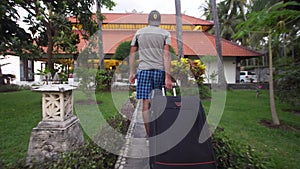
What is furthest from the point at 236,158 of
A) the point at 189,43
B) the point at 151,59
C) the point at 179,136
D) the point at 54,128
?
the point at 189,43

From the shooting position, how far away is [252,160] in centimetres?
177

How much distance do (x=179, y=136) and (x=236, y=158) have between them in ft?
2.42

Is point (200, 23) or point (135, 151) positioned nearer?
point (135, 151)

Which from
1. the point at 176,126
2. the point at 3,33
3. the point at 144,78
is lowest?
the point at 176,126

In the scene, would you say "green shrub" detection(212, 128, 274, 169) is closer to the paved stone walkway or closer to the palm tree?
the paved stone walkway

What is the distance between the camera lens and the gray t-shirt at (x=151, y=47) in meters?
2.33

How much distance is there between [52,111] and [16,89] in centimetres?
1090

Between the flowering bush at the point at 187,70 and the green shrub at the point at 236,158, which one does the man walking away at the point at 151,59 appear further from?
the flowering bush at the point at 187,70


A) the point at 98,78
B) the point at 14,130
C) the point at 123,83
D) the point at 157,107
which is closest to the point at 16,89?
the point at 123,83

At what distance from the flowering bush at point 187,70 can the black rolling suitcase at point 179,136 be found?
5163 millimetres

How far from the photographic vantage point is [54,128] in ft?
6.64

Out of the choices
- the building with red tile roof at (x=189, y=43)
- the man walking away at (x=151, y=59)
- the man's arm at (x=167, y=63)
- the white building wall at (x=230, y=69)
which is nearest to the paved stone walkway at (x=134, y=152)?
the man walking away at (x=151, y=59)

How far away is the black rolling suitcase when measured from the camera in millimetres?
1404

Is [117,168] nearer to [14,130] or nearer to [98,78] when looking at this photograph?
[14,130]
